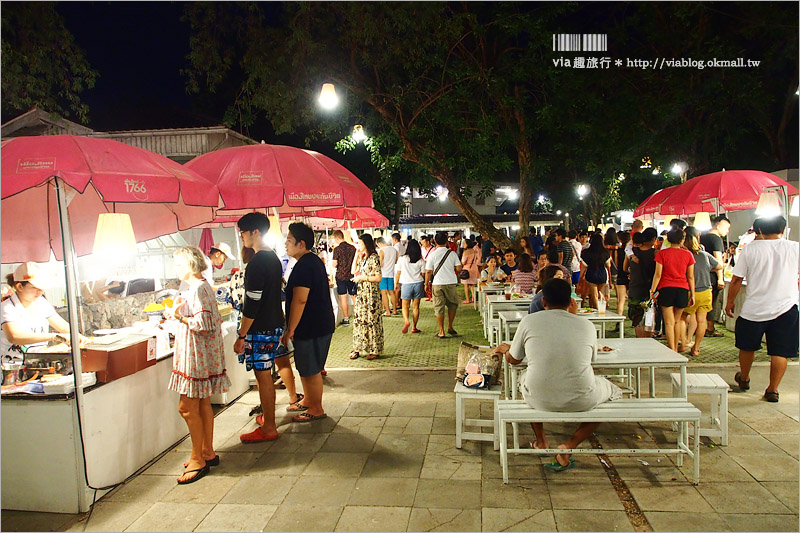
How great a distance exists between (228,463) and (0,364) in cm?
186

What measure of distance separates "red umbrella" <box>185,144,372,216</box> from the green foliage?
493 centimetres

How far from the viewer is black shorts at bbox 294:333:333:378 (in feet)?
17.3

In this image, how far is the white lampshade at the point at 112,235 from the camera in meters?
5.18

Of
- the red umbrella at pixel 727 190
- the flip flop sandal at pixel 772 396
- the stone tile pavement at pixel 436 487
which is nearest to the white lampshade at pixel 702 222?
the red umbrella at pixel 727 190

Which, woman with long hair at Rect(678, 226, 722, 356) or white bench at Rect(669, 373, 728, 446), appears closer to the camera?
white bench at Rect(669, 373, 728, 446)

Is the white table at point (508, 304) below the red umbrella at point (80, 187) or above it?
below

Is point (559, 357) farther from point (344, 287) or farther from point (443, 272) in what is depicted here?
point (344, 287)

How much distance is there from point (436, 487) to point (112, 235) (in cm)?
387

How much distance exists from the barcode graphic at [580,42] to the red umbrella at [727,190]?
16.1 ft

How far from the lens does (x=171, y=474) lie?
432cm

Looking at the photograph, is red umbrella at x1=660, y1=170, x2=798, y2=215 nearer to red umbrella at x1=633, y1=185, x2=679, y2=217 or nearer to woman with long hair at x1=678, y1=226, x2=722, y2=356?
red umbrella at x1=633, y1=185, x2=679, y2=217

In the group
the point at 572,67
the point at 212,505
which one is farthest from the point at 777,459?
the point at 572,67

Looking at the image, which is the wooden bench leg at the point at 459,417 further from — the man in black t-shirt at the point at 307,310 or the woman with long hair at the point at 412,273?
the woman with long hair at the point at 412,273

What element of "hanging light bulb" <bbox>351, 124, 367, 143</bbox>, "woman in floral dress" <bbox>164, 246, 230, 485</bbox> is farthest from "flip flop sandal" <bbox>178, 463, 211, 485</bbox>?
"hanging light bulb" <bbox>351, 124, 367, 143</bbox>
